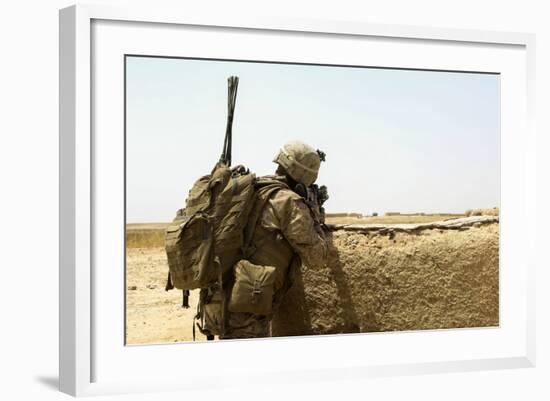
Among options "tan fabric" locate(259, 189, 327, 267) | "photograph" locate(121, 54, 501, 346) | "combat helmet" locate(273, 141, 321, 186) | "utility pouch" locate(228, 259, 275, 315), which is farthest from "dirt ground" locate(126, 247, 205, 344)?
"combat helmet" locate(273, 141, 321, 186)

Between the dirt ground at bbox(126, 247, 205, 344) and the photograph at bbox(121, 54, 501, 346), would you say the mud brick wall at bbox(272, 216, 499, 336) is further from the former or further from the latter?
the dirt ground at bbox(126, 247, 205, 344)

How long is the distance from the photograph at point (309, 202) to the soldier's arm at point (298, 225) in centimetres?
1

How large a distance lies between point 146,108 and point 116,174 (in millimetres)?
896

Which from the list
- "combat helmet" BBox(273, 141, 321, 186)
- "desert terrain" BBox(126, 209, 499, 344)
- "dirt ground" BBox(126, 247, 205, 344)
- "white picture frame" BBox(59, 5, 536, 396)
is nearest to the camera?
"white picture frame" BBox(59, 5, 536, 396)

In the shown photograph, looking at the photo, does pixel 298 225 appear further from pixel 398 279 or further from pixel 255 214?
pixel 398 279

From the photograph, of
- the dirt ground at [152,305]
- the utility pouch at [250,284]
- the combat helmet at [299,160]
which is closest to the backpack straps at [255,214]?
the utility pouch at [250,284]

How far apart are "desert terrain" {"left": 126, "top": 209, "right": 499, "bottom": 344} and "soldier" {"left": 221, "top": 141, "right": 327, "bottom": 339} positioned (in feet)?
1.63

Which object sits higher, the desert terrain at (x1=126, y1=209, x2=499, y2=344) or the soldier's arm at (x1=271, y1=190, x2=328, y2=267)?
the soldier's arm at (x1=271, y1=190, x2=328, y2=267)

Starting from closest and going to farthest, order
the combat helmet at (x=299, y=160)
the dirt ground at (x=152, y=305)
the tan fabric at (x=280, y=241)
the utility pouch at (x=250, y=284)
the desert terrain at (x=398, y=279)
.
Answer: the dirt ground at (x=152, y=305) → the utility pouch at (x=250, y=284) → the tan fabric at (x=280, y=241) → the combat helmet at (x=299, y=160) → the desert terrain at (x=398, y=279)

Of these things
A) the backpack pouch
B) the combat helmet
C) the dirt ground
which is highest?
the combat helmet

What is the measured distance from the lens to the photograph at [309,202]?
27.6ft

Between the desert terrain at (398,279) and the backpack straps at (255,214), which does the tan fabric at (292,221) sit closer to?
the backpack straps at (255,214)

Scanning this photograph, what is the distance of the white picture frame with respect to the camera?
7328 millimetres

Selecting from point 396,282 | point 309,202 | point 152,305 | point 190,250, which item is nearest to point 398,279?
point 396,282
